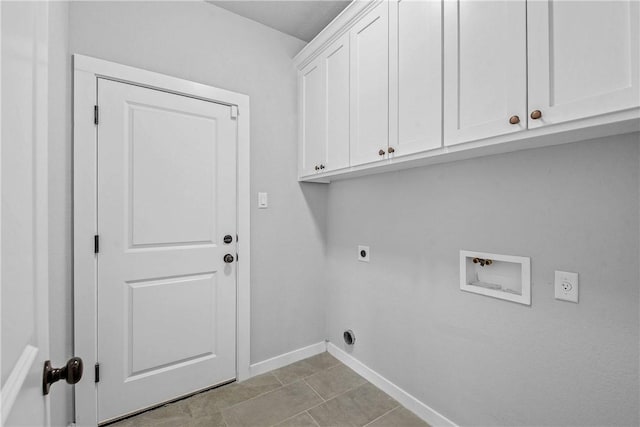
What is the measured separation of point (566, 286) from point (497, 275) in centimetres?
28

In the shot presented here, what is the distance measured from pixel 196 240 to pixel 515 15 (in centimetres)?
198

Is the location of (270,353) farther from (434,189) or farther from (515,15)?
(515,15)

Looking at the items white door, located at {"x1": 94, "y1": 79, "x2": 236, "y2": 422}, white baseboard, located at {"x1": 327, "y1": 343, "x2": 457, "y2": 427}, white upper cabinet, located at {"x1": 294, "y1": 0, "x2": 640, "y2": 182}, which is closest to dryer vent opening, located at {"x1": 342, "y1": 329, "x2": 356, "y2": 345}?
white baseboard, located at {"x1": 327, "y1": 343, "x2": 457, "y2": 427}

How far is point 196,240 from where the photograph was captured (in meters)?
1.90

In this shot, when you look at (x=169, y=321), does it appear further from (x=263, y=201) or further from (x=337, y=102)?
(x=337, y=102)

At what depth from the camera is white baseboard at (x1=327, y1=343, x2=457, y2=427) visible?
162cm

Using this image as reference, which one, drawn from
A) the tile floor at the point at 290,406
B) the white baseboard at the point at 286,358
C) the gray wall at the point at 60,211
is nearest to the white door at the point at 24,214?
the gray wall at the point at 60,211

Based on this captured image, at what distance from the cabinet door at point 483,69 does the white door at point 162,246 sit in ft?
4.74

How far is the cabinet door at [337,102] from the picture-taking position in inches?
71.5

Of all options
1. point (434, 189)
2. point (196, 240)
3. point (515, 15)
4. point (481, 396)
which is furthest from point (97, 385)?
point (515, 15)

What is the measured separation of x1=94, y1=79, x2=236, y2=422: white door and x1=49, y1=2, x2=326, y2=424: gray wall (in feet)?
0.57

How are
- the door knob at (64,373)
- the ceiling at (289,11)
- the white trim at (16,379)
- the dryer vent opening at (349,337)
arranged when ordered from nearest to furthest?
the white trim at (16,379) < the door knob at (64,373) < the ceiling at (289,11) < the dryer vent opening at (349,337)

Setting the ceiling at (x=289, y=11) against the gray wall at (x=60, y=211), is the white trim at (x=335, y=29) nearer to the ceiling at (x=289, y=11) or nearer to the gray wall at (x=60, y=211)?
the ceiling at (x=289, y=11)

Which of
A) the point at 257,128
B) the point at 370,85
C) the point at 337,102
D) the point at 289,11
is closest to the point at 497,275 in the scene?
the point at 370,85
